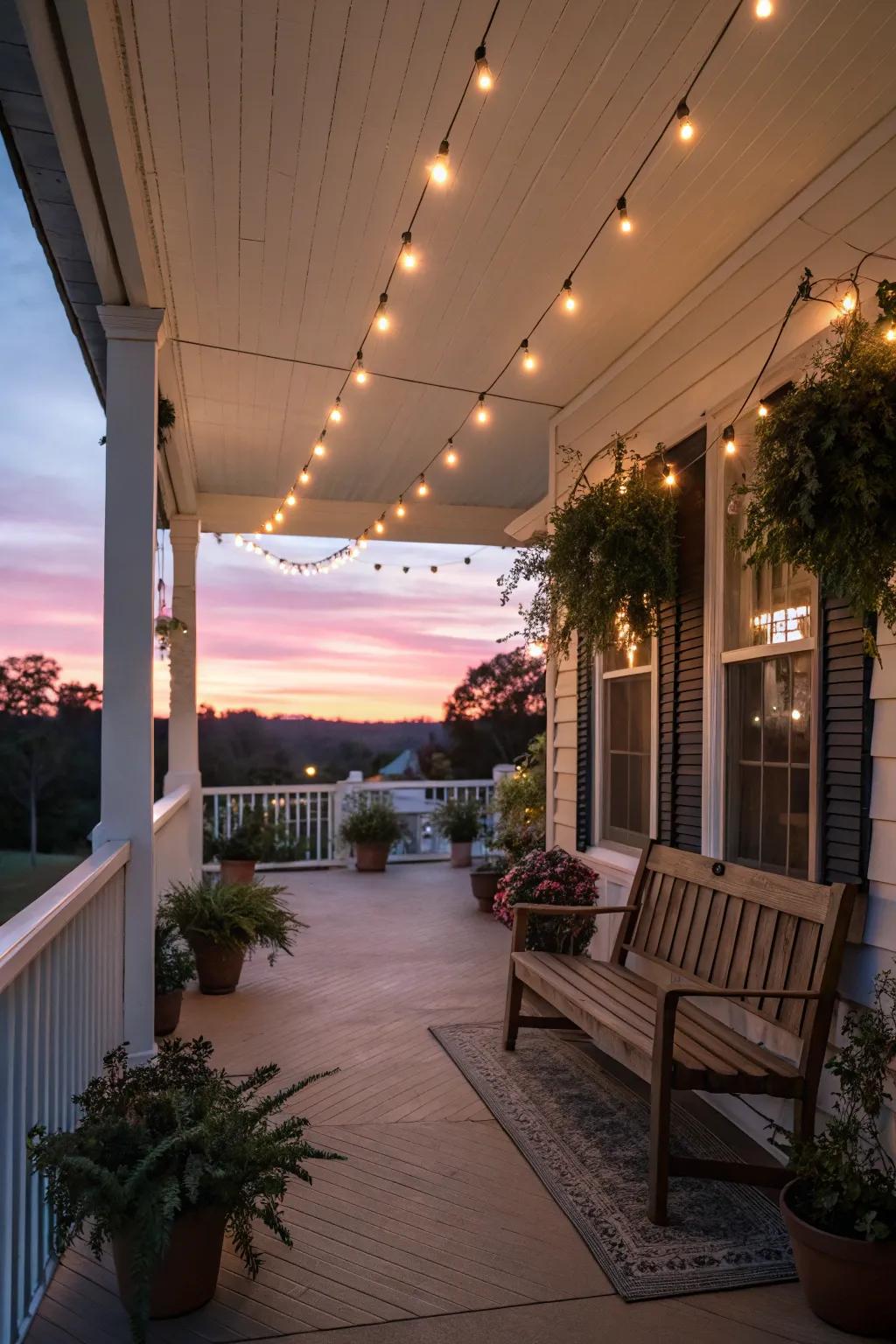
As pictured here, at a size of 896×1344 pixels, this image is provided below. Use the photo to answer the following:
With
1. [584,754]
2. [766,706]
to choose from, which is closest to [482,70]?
[766,706]

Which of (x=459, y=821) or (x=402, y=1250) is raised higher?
(x=459, y=821)

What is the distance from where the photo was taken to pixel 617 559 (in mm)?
3799

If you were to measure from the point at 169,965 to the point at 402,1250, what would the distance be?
6.32 ft

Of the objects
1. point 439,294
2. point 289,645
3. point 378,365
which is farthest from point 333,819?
point 439,294

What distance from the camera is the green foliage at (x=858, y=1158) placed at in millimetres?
2137

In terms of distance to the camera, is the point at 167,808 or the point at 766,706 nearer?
the point at 766,706

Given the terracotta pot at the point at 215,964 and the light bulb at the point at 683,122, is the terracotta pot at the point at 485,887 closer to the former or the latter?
the terracotta pot at the point at 215,964

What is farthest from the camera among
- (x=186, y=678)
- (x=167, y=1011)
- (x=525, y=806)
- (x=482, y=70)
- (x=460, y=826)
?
(x=460, y=826)

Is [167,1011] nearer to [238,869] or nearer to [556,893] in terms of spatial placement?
[556,893]

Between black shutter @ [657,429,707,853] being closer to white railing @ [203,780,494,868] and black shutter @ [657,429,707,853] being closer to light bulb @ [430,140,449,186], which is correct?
light bulb @ [430,140,449,186]

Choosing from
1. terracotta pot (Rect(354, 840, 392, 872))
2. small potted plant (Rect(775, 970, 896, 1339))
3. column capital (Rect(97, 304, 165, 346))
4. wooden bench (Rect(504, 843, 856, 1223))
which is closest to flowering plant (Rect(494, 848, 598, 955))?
wooden bench (Rect(504, 843, 856, 1223))

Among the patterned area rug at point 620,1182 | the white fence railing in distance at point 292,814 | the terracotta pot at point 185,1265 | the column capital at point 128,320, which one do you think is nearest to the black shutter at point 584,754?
the patterned area rug at point 620,1182

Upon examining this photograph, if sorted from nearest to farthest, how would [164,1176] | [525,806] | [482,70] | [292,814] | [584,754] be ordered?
1. [164,1176]
2. [482,70]
3. [584,754]
4. [525,806]
5. [292,814]

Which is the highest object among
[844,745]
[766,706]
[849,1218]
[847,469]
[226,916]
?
[847,469]
